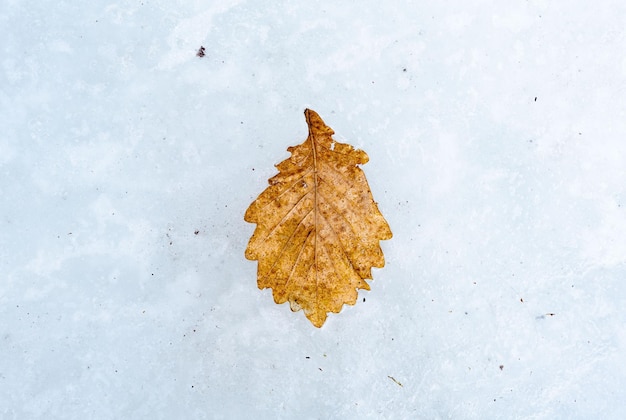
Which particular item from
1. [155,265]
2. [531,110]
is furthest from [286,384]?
[531,110]

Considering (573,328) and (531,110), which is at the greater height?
(531,110)

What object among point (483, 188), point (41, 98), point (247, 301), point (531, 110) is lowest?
point (247, 301)

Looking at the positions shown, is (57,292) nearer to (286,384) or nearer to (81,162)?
(81,162)
